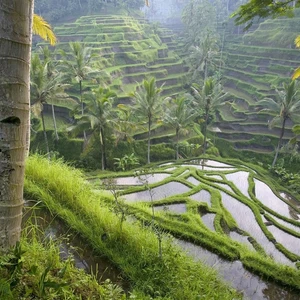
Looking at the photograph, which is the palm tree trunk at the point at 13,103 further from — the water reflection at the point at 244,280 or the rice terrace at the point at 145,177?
the water reflection at the point at 244,280

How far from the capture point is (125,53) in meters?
30.0

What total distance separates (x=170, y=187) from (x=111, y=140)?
29.1 feet

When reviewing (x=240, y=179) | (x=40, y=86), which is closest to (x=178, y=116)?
(x=240, y=179)

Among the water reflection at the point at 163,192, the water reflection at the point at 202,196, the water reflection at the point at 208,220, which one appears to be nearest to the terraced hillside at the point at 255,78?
the water reflection at the point at 163,192

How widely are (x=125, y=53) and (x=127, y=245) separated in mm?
29278

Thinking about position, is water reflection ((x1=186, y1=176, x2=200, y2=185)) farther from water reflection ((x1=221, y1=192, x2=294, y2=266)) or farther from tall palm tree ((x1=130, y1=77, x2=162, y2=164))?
tall palm tree ((x1=130, y1=77, x2=162, y2=164))

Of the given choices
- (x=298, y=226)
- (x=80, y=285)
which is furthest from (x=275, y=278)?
(x=298, y=226)

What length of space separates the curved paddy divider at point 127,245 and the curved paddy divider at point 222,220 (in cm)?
39

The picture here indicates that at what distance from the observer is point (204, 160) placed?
58.9 feet

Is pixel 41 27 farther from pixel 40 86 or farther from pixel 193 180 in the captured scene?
pixel 40 86

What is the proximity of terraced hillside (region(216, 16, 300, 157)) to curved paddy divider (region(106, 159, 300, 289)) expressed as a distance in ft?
31.2

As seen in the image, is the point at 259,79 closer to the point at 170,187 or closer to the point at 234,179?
the point at 234,179

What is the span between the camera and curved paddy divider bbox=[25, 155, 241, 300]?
8.46ft

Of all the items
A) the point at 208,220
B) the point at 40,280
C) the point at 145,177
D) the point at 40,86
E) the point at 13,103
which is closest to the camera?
the point at 13,103
